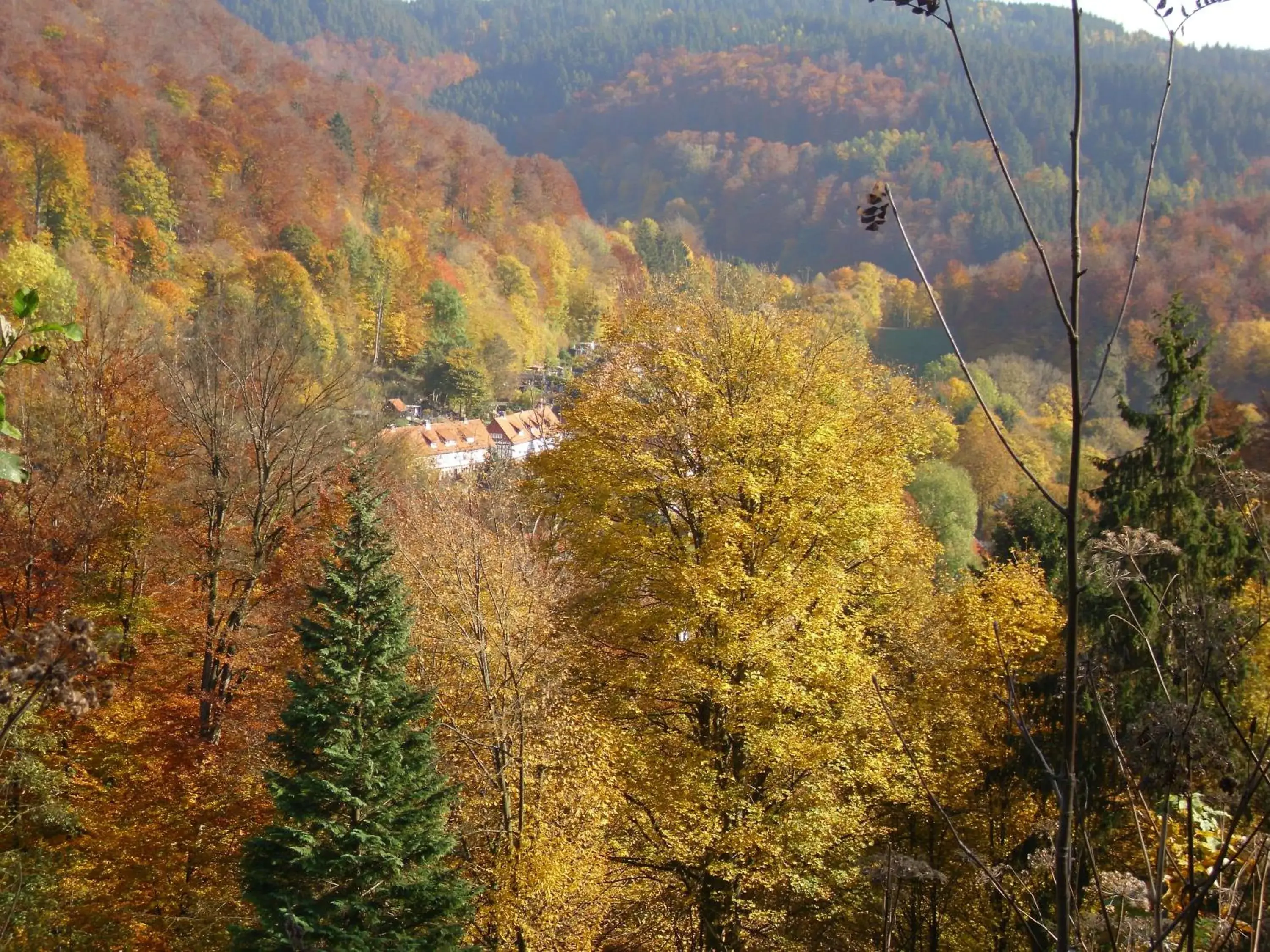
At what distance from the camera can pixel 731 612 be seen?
11039mm

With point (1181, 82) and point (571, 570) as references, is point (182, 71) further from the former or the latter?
point (1181, 82)

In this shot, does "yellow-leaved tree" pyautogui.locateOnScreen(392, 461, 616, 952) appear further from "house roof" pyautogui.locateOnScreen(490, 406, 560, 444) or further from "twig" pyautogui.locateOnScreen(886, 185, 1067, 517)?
"house roof" pyautogui.locateOnScreen(490, 406, 560, 444)

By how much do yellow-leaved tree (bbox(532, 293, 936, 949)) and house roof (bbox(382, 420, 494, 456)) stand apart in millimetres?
29848

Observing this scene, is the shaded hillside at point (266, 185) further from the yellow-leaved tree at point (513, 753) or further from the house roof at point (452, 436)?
the yellow-leaved tree at point (513, 753)

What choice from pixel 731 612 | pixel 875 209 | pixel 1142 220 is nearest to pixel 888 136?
pixel 731 612

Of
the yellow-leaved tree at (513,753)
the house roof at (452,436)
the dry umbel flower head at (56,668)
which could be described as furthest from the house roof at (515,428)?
the dry umbel flower head at (56,668)

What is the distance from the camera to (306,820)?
9.02 metres

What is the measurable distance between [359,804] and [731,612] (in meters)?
4.35

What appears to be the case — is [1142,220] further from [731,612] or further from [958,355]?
[731,612]

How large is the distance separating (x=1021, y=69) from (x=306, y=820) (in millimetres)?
157066

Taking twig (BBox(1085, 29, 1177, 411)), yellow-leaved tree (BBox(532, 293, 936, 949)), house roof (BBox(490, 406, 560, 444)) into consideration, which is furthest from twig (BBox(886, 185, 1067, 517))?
house roof (BBox(490, 406, 560, 444))

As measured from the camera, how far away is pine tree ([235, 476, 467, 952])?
884 centimetres

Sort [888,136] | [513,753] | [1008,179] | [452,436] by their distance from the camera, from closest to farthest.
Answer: [1008,179]
[513,753]
[452,436]
[888,136]

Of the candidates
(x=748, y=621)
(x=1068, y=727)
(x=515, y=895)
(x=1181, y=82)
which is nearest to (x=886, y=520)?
(x=748, y=621)
